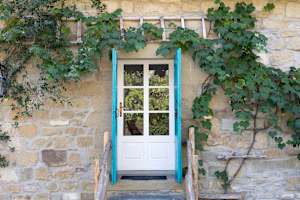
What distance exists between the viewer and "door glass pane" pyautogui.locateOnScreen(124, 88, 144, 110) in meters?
5.05

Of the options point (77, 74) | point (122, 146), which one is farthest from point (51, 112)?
point (122, 146)

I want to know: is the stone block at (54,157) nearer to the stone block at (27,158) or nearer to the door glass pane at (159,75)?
the stone block at (27,158)

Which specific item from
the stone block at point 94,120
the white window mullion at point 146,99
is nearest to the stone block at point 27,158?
the stone block at point 94,120

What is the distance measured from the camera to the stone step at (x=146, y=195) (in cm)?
430

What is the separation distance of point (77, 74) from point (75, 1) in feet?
3.57

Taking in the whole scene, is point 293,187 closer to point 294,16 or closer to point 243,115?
point 243,115

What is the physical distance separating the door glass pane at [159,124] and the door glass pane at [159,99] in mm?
107

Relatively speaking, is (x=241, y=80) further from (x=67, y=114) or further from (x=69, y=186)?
(x=69, y=186)

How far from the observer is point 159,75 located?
506 cm

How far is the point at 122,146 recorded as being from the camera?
16.4 feet

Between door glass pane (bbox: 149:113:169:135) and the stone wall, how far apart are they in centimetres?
31

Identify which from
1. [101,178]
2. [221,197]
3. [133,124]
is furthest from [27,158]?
[221,197]

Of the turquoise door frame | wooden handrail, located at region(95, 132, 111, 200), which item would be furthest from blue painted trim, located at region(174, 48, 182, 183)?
wooden handrail, located at region(95, 132, 111, 200)

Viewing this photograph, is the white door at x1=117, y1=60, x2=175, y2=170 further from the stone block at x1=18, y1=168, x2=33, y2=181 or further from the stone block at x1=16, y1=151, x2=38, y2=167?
the stone block at x1=18, y1=168, x2=33, y2=181
